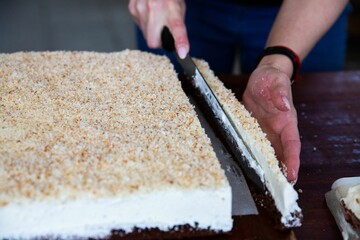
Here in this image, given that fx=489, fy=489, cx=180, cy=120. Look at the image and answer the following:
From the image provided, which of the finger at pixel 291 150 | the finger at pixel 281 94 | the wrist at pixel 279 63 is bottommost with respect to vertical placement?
the finger at pixel 291 150

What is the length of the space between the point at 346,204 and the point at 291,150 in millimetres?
193

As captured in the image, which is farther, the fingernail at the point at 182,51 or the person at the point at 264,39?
the fingernail at the point at 182,51

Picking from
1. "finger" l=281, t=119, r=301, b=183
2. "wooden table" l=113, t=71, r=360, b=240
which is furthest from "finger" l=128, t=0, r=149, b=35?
"finger" l=281, t=119, r=301, b=183

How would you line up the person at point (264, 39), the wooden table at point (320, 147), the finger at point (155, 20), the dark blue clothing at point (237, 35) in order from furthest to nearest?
the dark blue clothing at point (237, 35) < the finger at point (155, 20) < the person at point (264, 39) < the wooden table at point (320, 147)

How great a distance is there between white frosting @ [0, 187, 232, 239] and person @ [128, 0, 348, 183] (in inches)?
9.6

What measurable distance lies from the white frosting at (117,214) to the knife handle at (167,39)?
753 millimetres

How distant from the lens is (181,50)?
5.02 feet

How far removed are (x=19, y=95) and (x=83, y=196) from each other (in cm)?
48

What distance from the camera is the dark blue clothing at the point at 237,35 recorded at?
1949 mm

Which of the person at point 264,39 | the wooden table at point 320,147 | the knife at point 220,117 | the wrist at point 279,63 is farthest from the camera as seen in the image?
the wrist at point 279,63

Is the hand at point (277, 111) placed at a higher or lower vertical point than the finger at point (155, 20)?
lower

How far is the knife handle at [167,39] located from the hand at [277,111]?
0.31m

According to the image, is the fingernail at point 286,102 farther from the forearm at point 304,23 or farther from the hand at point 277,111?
the forearm at point 304,23

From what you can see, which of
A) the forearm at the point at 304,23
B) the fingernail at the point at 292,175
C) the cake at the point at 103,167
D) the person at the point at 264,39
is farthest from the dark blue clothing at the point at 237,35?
the fingernail at the point at 292,175
